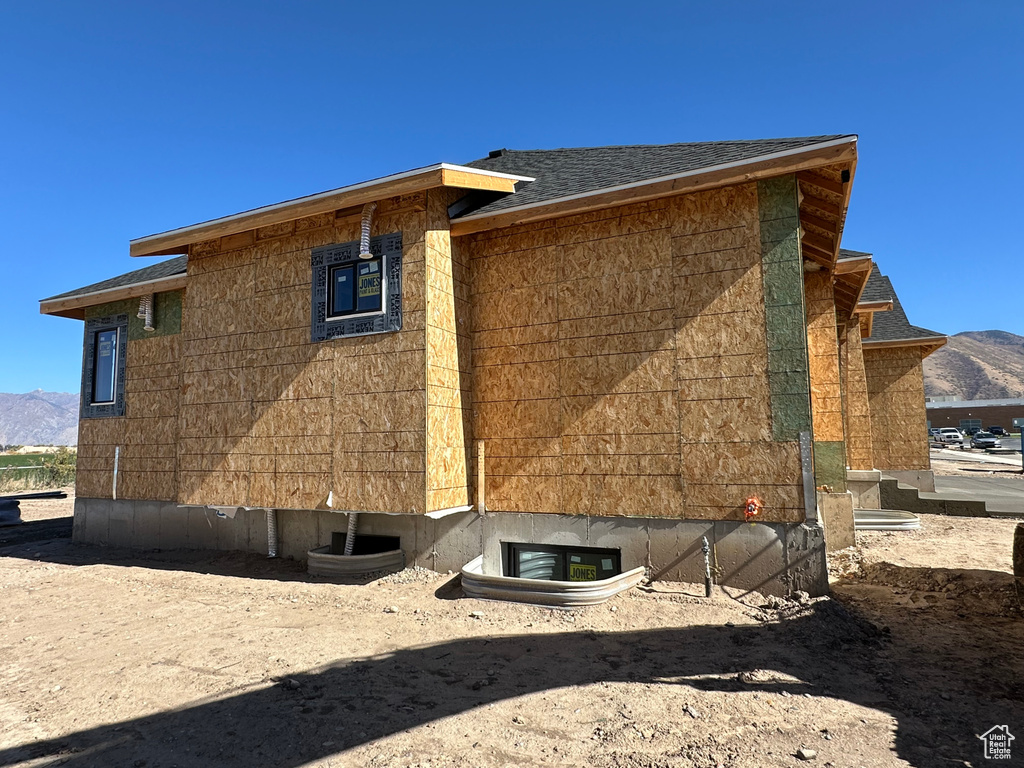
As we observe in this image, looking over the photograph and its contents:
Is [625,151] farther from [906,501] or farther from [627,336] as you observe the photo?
[906,501]

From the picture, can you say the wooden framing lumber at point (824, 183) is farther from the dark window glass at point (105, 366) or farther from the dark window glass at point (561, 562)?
the dark window glass at point (105, 366)

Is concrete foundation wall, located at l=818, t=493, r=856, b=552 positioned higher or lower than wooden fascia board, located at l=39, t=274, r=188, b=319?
lower

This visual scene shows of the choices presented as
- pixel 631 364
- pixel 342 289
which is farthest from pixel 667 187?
pixel 342 289

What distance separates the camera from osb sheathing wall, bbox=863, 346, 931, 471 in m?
19.1

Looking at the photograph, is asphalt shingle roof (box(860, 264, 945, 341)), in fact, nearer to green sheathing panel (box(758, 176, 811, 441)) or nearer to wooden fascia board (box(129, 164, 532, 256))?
green sheathing panel (box(758, 176, 811, 441))

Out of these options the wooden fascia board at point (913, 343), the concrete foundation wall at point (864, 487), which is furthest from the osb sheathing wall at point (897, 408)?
the concrete foundation wall at point (864, 487)

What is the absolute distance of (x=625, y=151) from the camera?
11.3m

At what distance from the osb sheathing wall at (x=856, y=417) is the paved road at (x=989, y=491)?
2.83 meters

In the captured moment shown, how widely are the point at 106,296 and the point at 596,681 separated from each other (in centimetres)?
1428

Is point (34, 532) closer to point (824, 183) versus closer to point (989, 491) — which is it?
point (824, 183)

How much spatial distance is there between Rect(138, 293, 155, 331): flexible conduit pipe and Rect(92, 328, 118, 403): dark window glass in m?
1.52

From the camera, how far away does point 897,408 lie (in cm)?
1936

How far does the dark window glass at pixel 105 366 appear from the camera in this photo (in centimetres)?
1417

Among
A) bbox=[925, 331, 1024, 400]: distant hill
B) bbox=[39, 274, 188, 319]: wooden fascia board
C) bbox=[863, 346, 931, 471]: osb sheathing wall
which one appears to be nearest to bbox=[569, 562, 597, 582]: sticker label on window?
bbox=[39, 274, 188, 319]: wooden fascia board
